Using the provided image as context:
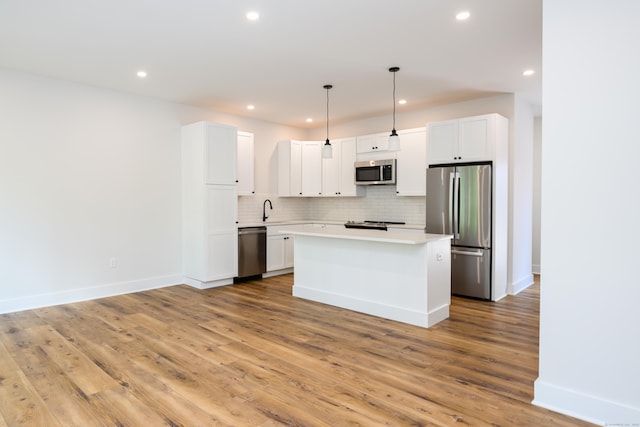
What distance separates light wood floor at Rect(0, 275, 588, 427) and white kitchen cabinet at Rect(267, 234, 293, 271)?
1.96m

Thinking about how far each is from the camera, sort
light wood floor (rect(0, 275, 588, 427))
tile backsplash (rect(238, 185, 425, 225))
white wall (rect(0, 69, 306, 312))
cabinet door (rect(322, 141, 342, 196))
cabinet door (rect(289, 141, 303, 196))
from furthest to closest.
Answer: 1. cabinet door (rect(289, 141, 303, 196))
2. cabinet door (rect(322, 141, 342, 196))
3. tile backsplash (rect(238, 185, 425, 225))
4. white wall (rect(0, 69, 306, 312))
5. light wood floor (rect(0, 275, 588, 427))

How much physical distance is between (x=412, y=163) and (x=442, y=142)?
69cm

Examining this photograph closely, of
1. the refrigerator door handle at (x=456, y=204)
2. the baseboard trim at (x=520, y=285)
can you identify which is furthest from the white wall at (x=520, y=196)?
the refrigerator door handle at (x=456, y=204)

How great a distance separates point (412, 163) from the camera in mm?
6078

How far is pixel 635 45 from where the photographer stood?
6.89 feet

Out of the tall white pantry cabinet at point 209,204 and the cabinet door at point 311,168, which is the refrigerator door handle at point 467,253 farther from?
the tall white pantry cabinet at point 209,204

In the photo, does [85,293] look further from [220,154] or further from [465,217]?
[465,217]

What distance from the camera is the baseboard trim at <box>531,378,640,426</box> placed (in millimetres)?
2152

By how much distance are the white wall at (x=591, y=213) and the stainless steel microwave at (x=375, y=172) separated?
12.7 ft

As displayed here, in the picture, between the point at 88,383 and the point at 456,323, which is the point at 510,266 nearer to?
the point at 456,323

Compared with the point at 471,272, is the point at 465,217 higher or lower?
higher

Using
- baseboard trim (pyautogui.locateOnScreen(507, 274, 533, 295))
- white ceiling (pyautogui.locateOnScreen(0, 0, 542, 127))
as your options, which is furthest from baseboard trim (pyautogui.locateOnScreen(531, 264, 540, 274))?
white ceiling (pyautogui.locateOnScreen(0, 0, 542, 127))

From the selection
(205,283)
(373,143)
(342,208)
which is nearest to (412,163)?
(373,143)

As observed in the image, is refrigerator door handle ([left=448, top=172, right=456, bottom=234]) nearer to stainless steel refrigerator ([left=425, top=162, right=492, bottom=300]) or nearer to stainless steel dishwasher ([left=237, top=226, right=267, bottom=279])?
stainless steel refrigerator ([left=425, top=162, right=492, bottom=300])
